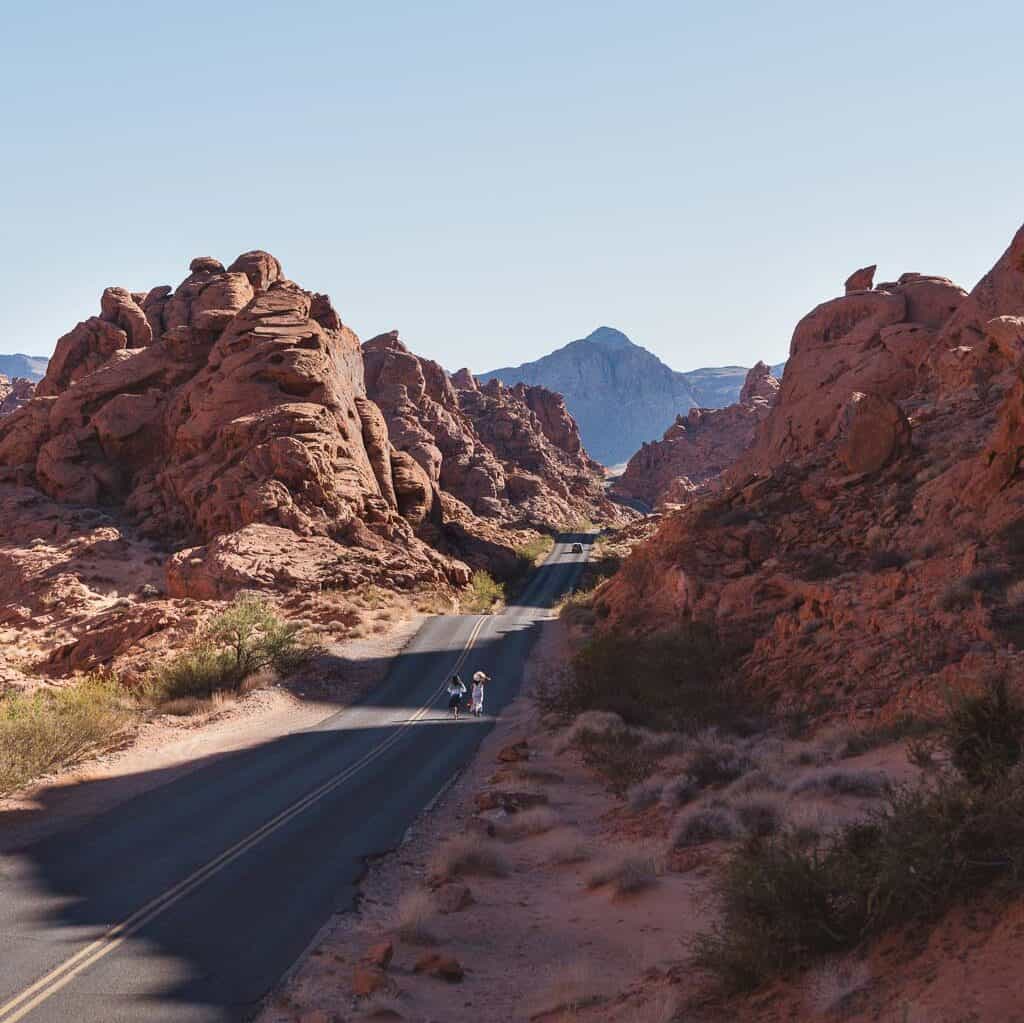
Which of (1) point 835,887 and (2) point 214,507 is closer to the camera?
(1) point 835,887

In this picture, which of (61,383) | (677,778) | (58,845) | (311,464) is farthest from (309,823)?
(61,383)

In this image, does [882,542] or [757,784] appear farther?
[882,542]

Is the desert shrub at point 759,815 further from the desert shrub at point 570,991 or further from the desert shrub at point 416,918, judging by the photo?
the desert shrub at point 416,918

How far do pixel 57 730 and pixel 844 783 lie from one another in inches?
576

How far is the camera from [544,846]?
12.3m

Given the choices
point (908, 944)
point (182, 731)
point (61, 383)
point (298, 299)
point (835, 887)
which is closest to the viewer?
point (908, 944)

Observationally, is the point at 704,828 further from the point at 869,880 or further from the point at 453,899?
the point at 869,880

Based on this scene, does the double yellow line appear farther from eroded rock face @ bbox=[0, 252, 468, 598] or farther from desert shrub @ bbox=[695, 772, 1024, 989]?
eroded rock face @ bbox=[0, 252, 468, 598]

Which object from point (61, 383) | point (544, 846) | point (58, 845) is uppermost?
point (61, 383)

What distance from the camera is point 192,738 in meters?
21.7

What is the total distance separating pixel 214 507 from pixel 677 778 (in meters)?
37.0

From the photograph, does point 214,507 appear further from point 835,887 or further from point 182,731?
point 835,887

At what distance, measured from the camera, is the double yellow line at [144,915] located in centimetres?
736

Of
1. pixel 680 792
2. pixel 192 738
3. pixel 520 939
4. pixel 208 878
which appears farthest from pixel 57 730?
pixel 520 939
